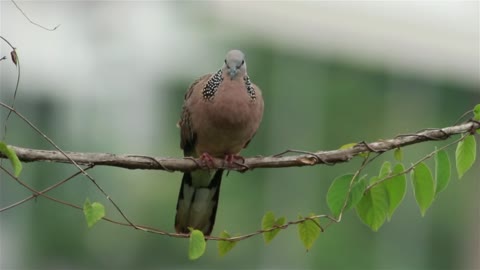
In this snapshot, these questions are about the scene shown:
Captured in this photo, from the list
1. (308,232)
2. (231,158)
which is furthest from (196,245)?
(231,158)

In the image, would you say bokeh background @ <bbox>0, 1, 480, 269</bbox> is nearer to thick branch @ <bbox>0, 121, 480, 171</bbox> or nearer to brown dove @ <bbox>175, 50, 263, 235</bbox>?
brown dove @ <bbox>175, 50, 263, 235</bbox>

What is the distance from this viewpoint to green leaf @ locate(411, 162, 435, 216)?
8.18 ft

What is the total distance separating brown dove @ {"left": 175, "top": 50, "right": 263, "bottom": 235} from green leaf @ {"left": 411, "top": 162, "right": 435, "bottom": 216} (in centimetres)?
125

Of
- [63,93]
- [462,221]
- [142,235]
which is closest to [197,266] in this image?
[142,235]

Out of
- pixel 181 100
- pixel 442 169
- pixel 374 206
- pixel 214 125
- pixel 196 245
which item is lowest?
pixel 196 245

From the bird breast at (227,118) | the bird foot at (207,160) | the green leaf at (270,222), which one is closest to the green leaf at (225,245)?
the green leaf at (270,222)

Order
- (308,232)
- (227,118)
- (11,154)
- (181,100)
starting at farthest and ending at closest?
1. (181,100)
2. (227,118)
3. (308,232)
4. (11,154)

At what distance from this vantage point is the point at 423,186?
2.51 metres

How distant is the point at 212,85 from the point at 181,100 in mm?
6185

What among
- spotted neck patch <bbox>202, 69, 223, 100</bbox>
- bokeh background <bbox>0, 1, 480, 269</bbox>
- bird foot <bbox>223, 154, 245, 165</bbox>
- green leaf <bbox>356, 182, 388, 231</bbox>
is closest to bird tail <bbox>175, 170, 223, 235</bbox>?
bird foot <bbox>223, 154, 245, 165</bbox>

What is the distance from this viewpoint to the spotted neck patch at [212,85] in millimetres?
3738

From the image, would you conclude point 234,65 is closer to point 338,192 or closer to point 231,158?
point 231,158

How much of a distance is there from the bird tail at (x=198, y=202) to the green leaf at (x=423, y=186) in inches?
52.9

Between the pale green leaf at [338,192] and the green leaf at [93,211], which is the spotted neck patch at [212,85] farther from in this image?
the green leaf at [93,211]
